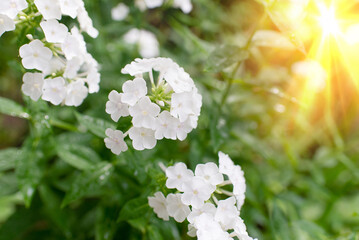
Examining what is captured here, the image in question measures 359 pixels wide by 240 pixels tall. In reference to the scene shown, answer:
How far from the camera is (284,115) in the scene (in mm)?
2789

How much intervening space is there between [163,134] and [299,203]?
57.4 inches

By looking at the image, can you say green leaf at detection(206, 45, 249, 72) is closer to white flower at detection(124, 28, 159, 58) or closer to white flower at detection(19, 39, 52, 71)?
white flower at detection(19, 39, 52, 71)

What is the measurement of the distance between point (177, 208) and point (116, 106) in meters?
0.42

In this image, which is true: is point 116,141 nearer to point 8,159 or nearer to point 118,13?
point 8,159

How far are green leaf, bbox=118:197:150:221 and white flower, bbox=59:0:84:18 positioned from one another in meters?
0.76

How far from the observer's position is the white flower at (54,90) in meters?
1.43

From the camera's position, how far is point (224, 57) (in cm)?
176

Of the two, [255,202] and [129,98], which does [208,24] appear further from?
[129,98]

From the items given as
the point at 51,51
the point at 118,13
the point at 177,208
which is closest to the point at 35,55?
the point at 51,51

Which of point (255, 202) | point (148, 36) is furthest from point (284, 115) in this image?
point (148, 36)

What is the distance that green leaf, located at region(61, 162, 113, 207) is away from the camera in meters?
1.67

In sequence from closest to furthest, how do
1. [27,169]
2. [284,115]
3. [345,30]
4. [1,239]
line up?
1. [27,169]
2. [1,239]
3. [345,30]
4. [284,115]

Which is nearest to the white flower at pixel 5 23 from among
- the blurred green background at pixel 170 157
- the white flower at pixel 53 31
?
the white flower at pixel 53 31

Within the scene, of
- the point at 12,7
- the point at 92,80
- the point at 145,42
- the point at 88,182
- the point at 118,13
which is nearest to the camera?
the point at 12,7
